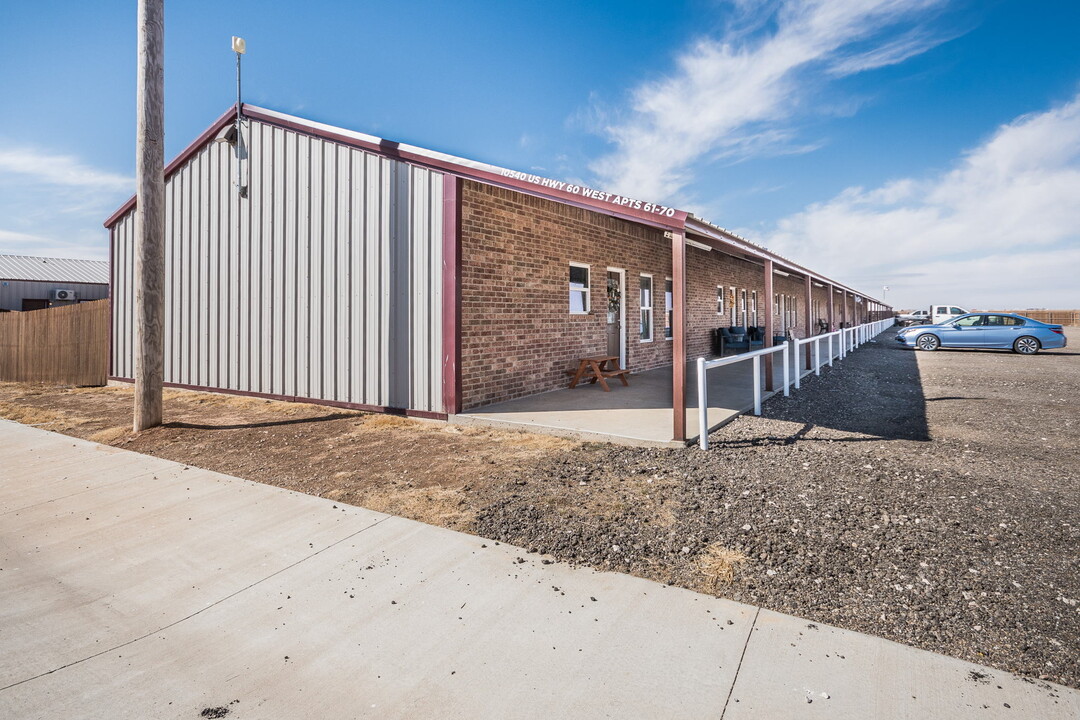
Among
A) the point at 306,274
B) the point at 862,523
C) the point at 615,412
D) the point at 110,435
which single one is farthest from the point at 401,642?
the point at 306,274

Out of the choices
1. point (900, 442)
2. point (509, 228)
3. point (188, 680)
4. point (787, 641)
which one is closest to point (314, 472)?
point (188, 680)

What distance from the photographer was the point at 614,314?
11.8 metres

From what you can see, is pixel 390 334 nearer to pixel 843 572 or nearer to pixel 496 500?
pixel 496 500

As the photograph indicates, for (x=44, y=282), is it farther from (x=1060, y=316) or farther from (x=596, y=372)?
(x=1060, y=316)

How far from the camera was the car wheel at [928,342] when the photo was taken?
19.9 meters

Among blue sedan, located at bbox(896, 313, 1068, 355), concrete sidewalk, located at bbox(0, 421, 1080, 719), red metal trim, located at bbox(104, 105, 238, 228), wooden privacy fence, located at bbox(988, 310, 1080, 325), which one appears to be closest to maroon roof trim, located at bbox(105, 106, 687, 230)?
red metal trim, located at bbox(104, 105, 238, 228)

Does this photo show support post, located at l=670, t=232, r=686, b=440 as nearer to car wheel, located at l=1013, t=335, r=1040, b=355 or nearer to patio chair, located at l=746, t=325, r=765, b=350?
patio chair, located at l=746, t=325, r=765, b=350

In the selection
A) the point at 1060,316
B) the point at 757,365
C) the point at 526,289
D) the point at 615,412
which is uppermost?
the point at 1060,316

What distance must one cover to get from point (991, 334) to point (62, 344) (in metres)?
27.1

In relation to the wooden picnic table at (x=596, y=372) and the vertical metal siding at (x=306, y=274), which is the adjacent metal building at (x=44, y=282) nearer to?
the vertical metal siding at (x=306, y=274)

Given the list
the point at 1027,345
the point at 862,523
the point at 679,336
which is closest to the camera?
the point at 862,523

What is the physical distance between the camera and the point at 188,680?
2289mm

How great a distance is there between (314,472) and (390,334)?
308cm

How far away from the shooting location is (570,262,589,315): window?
10.3m
